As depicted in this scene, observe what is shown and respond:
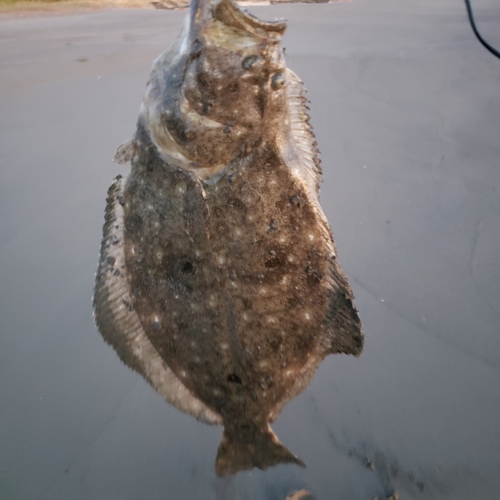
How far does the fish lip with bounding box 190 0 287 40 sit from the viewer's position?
49.6 inches

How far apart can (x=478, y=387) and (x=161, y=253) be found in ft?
7.28

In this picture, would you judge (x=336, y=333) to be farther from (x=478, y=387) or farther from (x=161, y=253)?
(x=478, y=387)

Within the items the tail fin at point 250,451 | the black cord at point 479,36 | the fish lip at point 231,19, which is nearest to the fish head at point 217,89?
the fish lip at point 231,19

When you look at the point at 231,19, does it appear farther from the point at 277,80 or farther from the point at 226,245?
the point at 226,245

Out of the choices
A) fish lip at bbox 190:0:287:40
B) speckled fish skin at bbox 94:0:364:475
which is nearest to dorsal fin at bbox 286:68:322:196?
speckled fish skin at bbox 94:0:364:475

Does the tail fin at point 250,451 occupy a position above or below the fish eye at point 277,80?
below

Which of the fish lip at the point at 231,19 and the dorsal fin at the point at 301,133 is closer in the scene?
the fish lip at the point at 231,19

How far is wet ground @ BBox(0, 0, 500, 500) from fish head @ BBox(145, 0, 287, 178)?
66.2 inches

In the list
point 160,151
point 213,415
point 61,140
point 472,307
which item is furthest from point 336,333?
point 61,140

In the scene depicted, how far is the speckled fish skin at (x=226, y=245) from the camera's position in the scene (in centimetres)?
135

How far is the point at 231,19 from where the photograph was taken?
4.18 feet

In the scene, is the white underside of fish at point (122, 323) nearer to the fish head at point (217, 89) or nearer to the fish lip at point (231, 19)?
the fish head at point (217, 89)

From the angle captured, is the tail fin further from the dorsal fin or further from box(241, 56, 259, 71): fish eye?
box(241, 56, 259, 71): fish eye

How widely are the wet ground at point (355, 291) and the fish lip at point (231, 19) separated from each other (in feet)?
6.42
